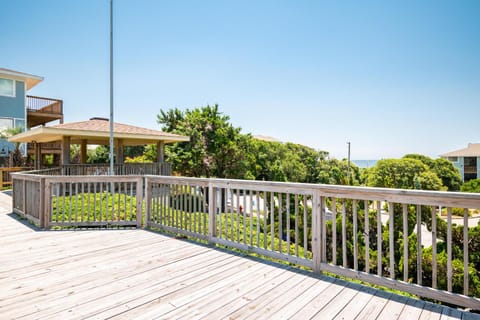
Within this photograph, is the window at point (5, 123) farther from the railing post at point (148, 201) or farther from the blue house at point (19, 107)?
the railing post at point (148, 201)

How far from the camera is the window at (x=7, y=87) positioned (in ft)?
56.2

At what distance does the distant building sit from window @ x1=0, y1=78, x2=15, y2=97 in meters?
51.6

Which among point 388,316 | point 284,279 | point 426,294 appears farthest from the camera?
point 284,279

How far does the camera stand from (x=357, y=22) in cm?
1295

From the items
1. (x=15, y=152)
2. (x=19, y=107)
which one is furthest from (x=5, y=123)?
(x=15, y=152)

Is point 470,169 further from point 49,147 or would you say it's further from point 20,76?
point 20,76

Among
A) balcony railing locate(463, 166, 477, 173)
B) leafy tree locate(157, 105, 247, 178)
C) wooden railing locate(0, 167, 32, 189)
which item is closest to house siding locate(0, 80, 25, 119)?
wooden railing locate(0, 167, 32, 189)

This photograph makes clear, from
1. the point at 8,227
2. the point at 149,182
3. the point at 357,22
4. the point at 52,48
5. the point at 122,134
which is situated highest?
the point at 357,22

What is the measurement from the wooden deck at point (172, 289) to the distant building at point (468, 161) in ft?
157

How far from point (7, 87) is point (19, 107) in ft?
4.35

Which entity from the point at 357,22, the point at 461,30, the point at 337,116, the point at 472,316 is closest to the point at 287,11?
the point at 357,22

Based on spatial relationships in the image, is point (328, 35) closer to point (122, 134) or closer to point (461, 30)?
point (461, 30)

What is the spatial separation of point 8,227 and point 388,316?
21.1 feet

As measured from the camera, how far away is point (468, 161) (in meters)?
39.8
